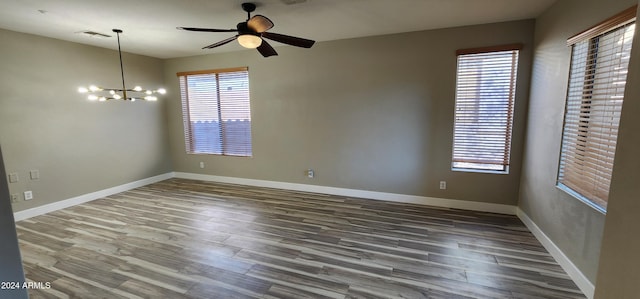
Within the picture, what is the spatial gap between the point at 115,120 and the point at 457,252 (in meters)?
5.83

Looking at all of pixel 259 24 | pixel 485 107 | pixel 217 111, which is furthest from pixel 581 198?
pixel 217 111

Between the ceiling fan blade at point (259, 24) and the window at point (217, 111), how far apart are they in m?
2.57

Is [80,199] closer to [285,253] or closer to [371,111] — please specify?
[285,253]

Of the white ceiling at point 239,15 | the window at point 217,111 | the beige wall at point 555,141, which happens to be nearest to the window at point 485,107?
the beige wall at point 555,141

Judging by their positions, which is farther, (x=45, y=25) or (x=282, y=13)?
(x=45, y=25)

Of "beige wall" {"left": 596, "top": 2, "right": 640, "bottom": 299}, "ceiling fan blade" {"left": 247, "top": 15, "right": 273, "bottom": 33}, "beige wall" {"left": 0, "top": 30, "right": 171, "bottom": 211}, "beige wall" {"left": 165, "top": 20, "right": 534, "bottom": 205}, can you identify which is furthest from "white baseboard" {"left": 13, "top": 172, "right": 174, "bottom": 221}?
"beige wall" {"left": 596, "top": 2, "right": 640, "bottom": 299}

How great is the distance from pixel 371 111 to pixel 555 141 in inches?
89.0

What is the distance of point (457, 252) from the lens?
109 inches

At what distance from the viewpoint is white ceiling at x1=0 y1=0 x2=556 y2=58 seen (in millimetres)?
2807

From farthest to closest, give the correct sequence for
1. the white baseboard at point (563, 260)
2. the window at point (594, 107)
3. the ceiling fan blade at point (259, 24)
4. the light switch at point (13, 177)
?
the light switch at point (13, 177) < the ceiling fan blade at point (259, 24) < the white baseboard at point (563, 260) < the window at point (594, 107)

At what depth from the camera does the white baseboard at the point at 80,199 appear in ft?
12.5

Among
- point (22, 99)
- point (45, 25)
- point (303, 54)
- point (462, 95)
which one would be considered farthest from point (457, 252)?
point (22, 99)

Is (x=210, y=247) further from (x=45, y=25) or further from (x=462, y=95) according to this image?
(x=462, y=95)

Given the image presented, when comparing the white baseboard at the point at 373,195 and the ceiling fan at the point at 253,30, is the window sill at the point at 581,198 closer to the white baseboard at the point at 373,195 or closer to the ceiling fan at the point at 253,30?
the white baseboard at the point at 373,195
